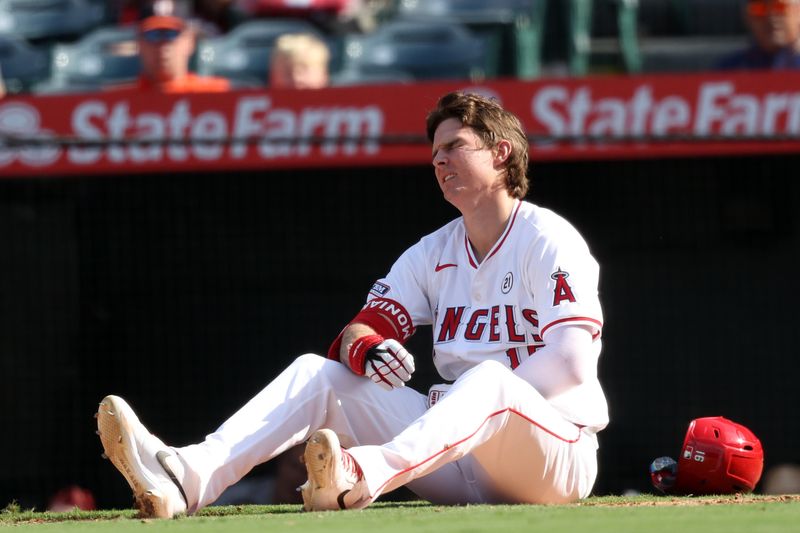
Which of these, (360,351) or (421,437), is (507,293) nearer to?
(360,351)

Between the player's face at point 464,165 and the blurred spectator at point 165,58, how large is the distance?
9.88 ft

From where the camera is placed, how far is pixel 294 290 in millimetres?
6008

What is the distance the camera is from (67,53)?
7.21 metres

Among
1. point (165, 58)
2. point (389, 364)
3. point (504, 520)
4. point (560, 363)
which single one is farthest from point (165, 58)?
point (504, 520)

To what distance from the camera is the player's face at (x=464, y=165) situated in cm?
344

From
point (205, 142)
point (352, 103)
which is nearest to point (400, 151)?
point (352, 103)

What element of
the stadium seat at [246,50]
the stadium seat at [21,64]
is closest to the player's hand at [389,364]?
the stadium seat at [246,50]

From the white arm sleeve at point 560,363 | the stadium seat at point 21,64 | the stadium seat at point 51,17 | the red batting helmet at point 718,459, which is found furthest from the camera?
the stadium seat at point 51,17

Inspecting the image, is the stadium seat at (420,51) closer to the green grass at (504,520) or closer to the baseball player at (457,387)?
the baseball player at (457,387)

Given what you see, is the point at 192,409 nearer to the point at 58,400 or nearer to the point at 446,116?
the point at 58,400

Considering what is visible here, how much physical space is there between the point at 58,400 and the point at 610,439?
254 cm

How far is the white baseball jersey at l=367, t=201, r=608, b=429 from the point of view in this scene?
10.7 ft

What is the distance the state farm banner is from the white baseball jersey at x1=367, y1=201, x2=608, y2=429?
1787mm

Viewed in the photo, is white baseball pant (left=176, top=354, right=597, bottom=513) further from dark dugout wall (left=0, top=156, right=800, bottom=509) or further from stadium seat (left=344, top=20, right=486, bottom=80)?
stadium seat (left=344, top=20, right=486, bottom=80)
